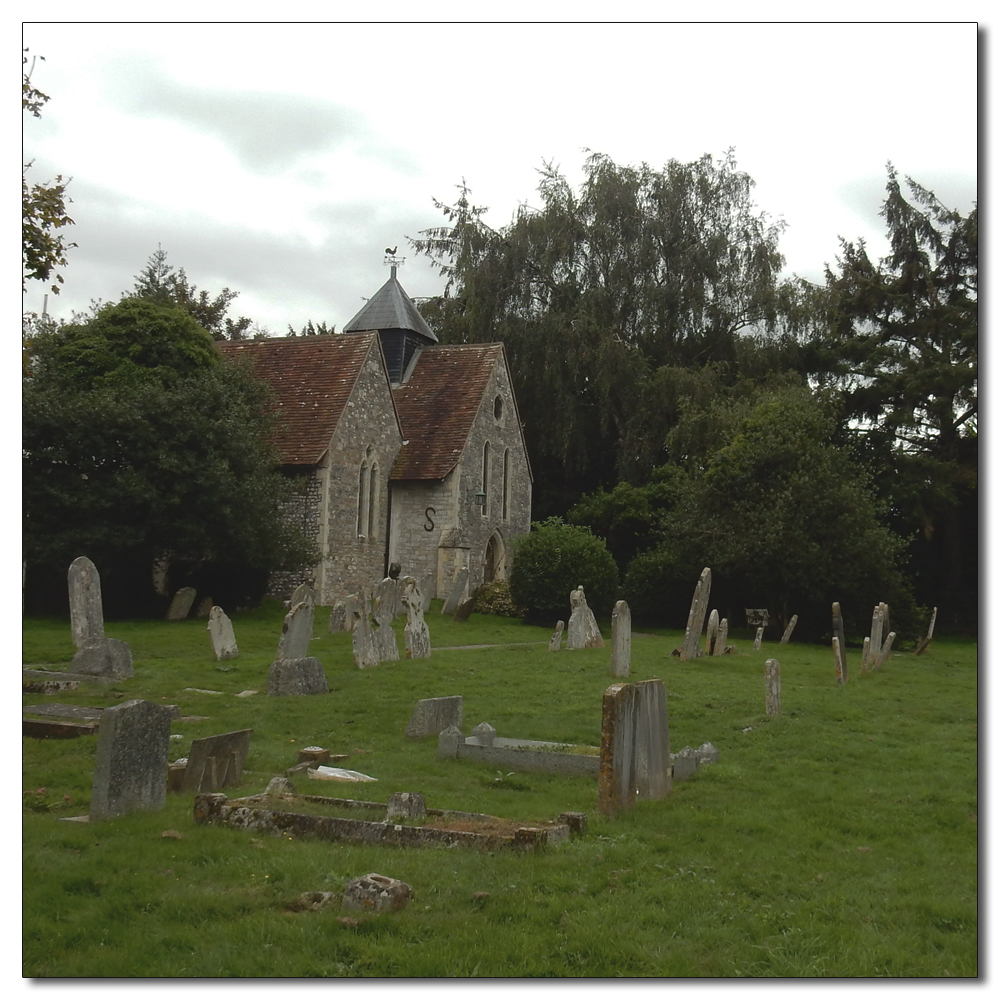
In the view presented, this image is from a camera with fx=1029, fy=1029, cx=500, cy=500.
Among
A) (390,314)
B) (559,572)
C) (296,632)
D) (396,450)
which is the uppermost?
(390,314)

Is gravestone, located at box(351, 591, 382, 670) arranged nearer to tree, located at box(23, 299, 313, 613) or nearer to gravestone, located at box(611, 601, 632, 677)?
gravestone, located at box(611, 601, 632, 677)

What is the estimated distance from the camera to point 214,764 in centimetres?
816

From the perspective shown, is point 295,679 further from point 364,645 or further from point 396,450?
point 396,450

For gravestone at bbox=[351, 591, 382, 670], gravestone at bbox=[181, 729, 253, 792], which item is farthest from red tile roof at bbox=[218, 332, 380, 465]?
gravestone at bbox=[181, 729, 253, 792]

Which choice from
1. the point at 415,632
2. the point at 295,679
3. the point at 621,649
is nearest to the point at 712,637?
the point at 621,649

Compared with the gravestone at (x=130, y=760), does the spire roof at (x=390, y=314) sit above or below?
above

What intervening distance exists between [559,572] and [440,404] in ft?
28.5

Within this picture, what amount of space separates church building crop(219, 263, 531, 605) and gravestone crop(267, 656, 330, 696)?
46.3 feet

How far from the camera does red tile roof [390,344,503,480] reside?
1244 inches

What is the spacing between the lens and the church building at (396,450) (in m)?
28.2

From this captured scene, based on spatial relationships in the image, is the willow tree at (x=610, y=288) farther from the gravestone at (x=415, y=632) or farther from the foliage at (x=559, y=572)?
the gravestone at (x=415, y=632)

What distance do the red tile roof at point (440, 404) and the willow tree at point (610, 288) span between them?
2.92 m

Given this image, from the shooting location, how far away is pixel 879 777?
30.4 feet

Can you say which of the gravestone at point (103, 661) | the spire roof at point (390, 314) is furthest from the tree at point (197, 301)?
the gravestone at point (103, 661)
